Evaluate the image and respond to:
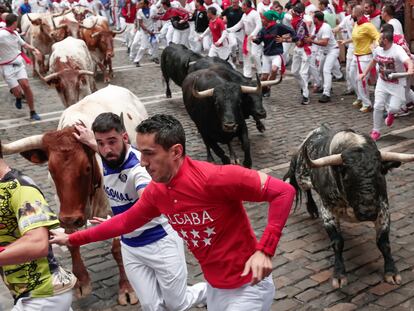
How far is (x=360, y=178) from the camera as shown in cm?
552

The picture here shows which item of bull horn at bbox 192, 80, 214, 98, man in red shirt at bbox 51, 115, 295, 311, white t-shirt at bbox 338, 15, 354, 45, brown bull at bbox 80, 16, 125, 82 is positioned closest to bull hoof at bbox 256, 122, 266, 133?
bull horn at bbox 192, 80, 214, 98

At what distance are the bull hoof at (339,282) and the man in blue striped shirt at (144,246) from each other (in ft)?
5.29

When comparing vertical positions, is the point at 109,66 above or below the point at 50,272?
below

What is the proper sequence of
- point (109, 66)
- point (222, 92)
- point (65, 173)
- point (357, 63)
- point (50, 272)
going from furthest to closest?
1. point (109, 66)
2. point (357, 63)
3. point (222, 92)
4. point (65, 173)
5. point (50, 272)

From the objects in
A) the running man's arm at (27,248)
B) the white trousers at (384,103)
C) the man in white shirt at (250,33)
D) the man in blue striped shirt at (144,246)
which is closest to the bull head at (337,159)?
the man in blue striped shirt at (144,246)

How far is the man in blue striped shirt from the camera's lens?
15.0ft

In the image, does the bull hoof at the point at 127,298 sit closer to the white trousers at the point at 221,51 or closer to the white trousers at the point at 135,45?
the white trousers at the point at 221,51

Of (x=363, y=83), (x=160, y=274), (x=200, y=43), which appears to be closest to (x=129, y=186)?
(x=160, y=274)

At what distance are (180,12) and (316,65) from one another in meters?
6.54

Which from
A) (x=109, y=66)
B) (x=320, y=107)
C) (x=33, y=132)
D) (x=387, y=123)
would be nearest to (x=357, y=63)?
(x=320, y=107)

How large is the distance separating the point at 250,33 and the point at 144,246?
1191cm

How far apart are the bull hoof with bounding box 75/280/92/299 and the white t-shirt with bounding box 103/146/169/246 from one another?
1.44m

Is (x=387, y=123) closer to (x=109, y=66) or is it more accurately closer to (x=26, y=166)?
(x=26, y=166)

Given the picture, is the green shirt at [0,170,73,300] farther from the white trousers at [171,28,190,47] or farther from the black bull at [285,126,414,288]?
the white trousers at [171,28,190,47]
